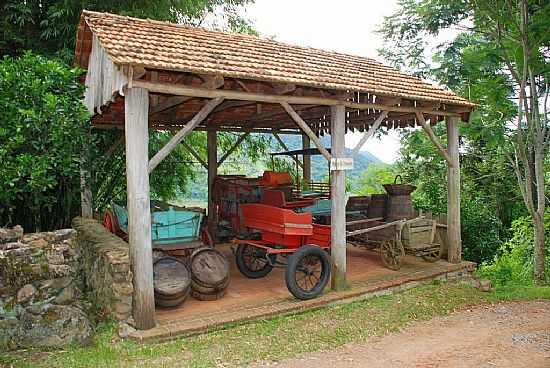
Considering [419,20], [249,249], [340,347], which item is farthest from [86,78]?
[419,20]

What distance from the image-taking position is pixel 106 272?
199 inches

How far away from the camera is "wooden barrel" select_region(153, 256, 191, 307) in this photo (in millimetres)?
5312

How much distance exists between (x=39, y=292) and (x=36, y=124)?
73.9 inches

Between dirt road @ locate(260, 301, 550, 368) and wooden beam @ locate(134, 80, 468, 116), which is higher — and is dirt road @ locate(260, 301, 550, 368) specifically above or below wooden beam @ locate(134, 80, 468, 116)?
below

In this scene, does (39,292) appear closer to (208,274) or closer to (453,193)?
(208,274)

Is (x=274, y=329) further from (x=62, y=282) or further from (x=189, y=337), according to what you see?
(x=62, y=282)

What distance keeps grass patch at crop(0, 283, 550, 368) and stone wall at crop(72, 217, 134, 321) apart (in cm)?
27

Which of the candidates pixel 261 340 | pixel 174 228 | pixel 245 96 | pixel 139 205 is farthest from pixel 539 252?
pixel 139 205

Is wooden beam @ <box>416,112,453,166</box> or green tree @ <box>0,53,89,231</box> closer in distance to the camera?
green tree @ <box>0,53,89,231</box>

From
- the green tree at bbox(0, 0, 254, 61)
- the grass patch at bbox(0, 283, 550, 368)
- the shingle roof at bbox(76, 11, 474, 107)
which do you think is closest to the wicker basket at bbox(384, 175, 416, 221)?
the shingle roof at bbox(76, 11, 474, 107)

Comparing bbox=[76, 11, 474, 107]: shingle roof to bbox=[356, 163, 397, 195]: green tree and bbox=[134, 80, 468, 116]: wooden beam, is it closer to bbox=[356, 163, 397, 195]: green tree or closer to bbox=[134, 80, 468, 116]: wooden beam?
bbox=[134, 80, 468, 116]: wooden beam

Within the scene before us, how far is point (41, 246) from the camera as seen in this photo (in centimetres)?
510

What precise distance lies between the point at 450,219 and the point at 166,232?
4.70 metres

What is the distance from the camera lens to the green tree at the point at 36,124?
5.20 metres
